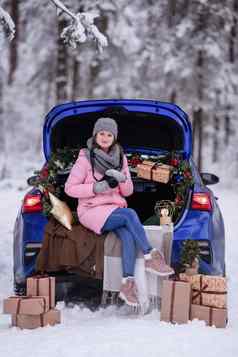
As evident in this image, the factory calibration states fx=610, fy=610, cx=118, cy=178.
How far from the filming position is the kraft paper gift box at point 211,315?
534 centimetres

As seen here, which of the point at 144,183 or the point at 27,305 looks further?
the point at 144,183

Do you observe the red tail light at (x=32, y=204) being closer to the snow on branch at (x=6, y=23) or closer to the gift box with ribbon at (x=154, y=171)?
the gift box with ribbon at (x=154, y=171)

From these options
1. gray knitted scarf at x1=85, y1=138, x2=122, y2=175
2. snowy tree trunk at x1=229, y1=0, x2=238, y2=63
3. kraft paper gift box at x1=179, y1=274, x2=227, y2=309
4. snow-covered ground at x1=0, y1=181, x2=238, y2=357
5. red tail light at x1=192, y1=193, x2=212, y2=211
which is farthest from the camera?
snowy tree trunk at x1=229, y1=0, x2=238, y2=63

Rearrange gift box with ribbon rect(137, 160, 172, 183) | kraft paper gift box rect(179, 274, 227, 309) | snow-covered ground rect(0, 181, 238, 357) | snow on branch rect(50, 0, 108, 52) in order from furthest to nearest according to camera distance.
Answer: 1. snow on branch rect(50, 0, 108, 52)
2. gift box with ribbon rect(137, 160, 172, 183)
3. kraft paper gift box rect(179, 274, 227, 309)
4. snow-covered ground rect(0, 181, 238, 357)

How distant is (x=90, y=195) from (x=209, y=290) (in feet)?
4.89

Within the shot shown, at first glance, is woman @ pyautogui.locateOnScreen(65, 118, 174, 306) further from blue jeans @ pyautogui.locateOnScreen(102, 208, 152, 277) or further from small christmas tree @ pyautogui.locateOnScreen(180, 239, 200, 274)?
small christmas tree @ pyautogui.locateOnScreen(180, 239, 200, 274)

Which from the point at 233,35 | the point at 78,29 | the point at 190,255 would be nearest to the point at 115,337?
the point at 190,255

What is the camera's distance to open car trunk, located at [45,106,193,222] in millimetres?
6923

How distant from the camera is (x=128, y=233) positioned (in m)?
5.80

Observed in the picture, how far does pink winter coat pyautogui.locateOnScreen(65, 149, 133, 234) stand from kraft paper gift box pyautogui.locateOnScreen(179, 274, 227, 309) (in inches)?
42.6

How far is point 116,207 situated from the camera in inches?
238

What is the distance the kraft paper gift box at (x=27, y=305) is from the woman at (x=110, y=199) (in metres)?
0.72

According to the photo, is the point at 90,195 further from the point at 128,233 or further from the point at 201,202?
the point at 201,202

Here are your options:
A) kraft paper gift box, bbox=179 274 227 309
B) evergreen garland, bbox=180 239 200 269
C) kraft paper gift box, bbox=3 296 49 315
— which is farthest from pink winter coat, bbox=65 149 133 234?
kraft paper gift box, bbox=179 274 227 309
